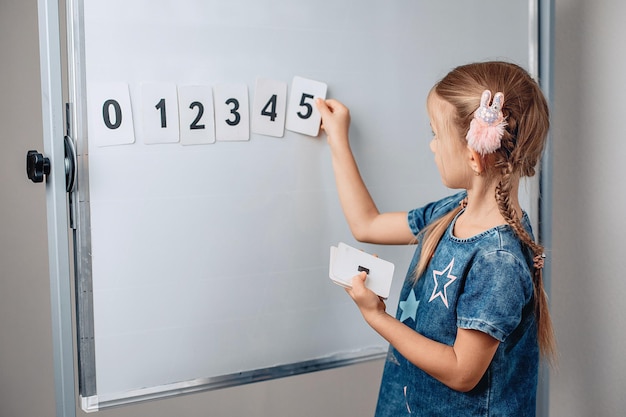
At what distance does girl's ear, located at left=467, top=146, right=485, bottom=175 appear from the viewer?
1039mm

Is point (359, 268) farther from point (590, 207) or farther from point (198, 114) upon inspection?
point (590, 207)

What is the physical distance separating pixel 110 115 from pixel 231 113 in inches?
7.9

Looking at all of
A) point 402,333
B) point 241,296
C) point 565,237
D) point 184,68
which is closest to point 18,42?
point 184,68

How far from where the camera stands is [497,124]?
1.00m

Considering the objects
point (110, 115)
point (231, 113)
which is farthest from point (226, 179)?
point (110, 115)

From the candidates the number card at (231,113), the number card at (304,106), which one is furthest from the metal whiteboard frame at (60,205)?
the number card at (304,106)

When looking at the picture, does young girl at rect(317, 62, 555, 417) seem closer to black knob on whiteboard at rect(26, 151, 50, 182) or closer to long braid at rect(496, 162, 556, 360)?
long braid at rect(496, 162, 556, 360)

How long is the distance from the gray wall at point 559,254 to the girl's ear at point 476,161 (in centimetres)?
76

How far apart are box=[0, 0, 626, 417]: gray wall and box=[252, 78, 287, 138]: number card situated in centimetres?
75

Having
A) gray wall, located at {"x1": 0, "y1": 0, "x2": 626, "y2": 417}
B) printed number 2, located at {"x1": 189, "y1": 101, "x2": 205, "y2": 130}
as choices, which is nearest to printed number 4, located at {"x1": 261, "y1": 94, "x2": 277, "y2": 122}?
printed number 2, located at {"x1": 189, "y1": 101, "x2": 205, "y2": 130}

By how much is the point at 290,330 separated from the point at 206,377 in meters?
0.17

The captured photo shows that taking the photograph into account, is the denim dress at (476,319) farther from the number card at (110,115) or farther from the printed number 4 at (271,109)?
the number card at (110,115)

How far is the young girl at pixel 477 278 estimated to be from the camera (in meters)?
1.02

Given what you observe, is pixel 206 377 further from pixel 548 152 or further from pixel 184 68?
pixel 548 152
